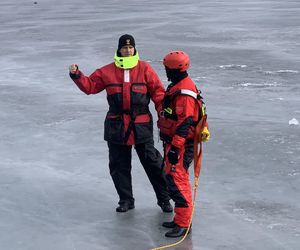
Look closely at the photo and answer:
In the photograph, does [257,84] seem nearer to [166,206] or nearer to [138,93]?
[166,206]

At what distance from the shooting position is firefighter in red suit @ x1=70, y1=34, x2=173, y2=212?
5.46 metres

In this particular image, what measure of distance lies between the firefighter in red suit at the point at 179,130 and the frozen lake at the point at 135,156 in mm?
221

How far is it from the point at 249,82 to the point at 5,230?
21.6ft

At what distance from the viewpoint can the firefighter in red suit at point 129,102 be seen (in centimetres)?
546

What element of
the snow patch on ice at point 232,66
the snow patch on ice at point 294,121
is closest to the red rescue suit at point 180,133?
the snow patch on ice at point 294,121

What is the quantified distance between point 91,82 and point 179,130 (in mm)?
986

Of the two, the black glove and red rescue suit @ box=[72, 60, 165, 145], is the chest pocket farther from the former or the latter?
the black glove

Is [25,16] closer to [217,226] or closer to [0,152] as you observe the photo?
[0,152]

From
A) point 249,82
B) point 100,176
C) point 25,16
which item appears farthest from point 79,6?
point 100,176

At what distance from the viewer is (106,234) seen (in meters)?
→ 5.25

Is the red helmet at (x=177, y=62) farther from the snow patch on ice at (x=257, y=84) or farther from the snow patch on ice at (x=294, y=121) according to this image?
the snow patch on ice at (x=257, y=84)

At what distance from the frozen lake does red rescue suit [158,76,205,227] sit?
282 mm

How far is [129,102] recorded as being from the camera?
550 cm

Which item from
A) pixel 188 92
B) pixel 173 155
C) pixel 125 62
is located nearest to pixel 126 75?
pixel 125 62
